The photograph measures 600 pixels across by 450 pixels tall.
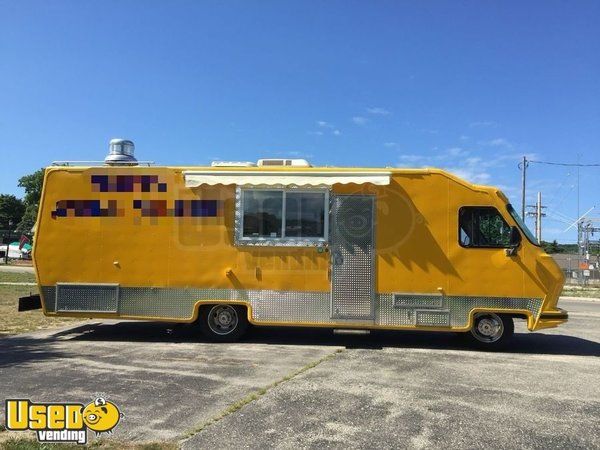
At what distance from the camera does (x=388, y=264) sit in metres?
9.10

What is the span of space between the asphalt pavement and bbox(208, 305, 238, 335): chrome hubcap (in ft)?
1.20

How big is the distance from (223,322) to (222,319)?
0.06 m

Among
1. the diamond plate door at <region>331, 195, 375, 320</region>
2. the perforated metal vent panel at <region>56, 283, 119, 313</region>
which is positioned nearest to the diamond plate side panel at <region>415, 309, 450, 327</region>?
the diamond plate door at <region>331, 195, 375, 320</region>

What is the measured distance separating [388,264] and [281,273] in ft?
6.35

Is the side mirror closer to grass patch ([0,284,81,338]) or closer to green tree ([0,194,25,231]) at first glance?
grass patch ([0,284,81,338])

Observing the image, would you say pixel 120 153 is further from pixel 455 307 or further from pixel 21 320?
pixel 455 307

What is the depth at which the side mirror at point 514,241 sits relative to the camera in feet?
29.0

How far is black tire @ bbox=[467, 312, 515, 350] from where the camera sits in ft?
29.6

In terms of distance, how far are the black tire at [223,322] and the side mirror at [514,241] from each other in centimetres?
485

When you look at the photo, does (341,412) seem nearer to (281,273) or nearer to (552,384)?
(552,384)

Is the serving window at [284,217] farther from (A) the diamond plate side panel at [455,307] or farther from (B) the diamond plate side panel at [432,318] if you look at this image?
(B) the diamond plate side panel at [432,318]

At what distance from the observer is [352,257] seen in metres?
9.16

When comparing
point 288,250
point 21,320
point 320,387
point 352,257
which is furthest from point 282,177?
point 21,320

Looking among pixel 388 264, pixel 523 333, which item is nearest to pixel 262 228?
pixel 388 264
